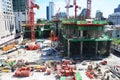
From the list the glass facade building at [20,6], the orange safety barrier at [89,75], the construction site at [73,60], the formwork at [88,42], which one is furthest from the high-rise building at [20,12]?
the orange safety barrier at [89,75]

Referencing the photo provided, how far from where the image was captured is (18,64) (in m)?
43.0

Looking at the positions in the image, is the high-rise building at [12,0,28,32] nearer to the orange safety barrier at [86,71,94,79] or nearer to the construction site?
the construction site

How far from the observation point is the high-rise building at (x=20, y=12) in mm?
125250

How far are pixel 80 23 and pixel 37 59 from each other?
1548cm

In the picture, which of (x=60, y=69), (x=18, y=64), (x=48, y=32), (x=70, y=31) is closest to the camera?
(x=60, y=69)

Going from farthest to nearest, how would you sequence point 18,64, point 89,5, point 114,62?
1. point 89,5
2. point 114,62
3. point 18,64

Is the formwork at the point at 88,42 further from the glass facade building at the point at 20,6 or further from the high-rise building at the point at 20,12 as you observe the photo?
the glass facade building at the point at 20,6

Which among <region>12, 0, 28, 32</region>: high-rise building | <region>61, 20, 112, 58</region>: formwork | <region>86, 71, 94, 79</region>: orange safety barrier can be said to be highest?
<region>12, 0, 28, 32</region>: high-rise building

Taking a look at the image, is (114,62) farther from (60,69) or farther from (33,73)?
(33,73)

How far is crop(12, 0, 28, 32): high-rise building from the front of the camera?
4931 inches

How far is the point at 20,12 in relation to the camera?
128m

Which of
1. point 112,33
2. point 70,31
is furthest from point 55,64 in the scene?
point 112,33

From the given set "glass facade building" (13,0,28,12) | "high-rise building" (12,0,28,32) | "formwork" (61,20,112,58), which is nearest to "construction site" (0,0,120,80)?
"formwork" (61,20,112,58)

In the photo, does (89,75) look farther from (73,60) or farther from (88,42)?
(88,42)
